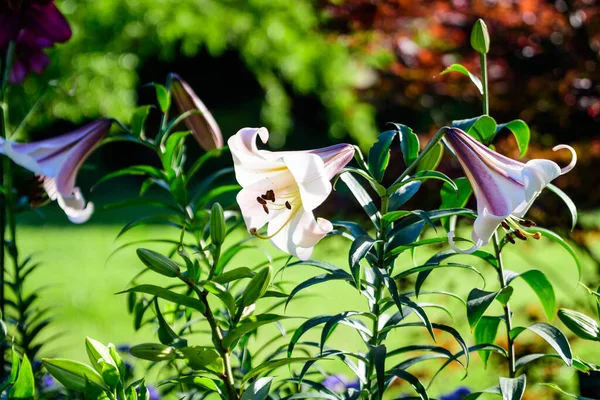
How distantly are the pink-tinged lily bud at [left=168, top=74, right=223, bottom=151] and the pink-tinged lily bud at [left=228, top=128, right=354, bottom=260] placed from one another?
36 cm

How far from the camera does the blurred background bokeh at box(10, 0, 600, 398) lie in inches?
79.4

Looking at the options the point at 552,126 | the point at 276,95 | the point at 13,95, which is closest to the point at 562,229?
the point at 552,126

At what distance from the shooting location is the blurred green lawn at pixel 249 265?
10.1 ft

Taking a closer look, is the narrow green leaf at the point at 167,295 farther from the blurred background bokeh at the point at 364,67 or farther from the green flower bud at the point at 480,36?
the green flower bud at the point at 480,36

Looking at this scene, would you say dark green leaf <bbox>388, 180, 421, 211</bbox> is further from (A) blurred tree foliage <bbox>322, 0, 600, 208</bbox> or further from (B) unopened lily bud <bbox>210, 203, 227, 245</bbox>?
(A) blurred tree foliage <bbox>322, 0, 600, 208</bbox>

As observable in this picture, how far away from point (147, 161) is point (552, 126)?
670 centimetres

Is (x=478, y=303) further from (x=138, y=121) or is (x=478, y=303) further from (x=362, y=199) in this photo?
(x=138, y=121)

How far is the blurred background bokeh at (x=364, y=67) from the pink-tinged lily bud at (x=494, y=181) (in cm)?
45

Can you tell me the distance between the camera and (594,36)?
198 centimetres

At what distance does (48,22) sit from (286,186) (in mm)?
606

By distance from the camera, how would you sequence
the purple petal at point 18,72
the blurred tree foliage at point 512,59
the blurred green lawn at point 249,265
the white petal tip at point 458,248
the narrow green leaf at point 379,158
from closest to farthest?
the white petal tip at point 458,248
the narrow green leaf at point 379,158
the purple petal at point 18,72
the blurred tree foliage at point 512,59
the blurred green lawn at point 249,265

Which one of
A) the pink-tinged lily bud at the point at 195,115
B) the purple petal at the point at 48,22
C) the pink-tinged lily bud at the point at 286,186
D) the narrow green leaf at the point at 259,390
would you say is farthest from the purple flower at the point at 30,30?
the narrow green leaf at the point at 259,390

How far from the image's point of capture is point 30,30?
1192 mm

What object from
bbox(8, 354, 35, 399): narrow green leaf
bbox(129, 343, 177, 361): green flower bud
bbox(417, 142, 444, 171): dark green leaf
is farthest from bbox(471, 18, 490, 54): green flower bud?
bbox(8, 354, 35, 399): narrow green leaf
